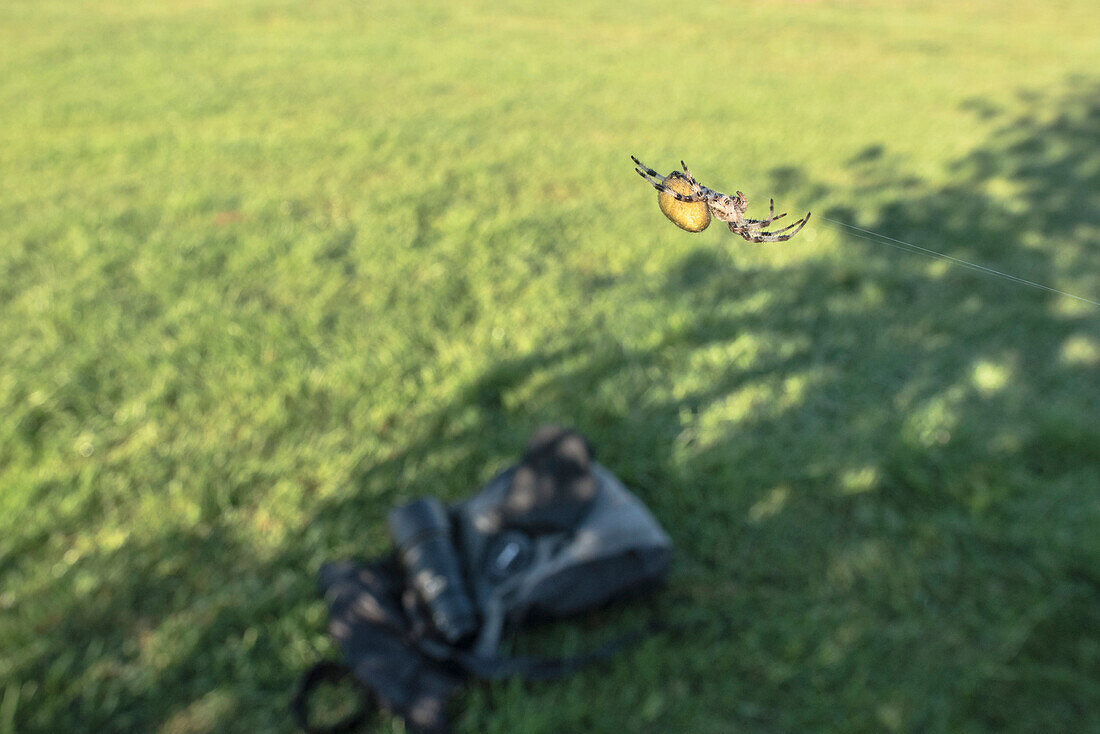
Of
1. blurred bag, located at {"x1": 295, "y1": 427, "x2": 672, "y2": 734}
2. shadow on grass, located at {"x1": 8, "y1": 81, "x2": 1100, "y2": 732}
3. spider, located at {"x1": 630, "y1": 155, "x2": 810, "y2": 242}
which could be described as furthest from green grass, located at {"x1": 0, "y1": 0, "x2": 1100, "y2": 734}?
spider, located at {"x1": 630, "y1": 155, "x2": 810, "y2": 242}

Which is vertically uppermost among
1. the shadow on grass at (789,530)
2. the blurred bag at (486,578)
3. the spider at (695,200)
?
the spider at (695,200)

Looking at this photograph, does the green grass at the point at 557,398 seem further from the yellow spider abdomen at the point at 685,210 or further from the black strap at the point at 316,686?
the yellow spider abdomen at the point at 685,210

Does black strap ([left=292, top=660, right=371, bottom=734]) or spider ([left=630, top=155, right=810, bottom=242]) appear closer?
spider ([left=630, top=155, right=810, bottom=242])

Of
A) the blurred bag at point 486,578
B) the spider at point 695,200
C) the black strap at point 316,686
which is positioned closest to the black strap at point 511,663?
the blurred bag at point 486,578

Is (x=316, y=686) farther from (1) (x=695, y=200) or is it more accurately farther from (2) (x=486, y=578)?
(1) (x=695, y=200)

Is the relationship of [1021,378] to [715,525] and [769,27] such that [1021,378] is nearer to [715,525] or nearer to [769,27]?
[715,525]

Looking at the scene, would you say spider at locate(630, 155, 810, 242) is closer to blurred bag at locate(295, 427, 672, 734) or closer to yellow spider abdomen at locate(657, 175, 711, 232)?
yellow spider abdomen at locate(657, 175, 711, 232)
